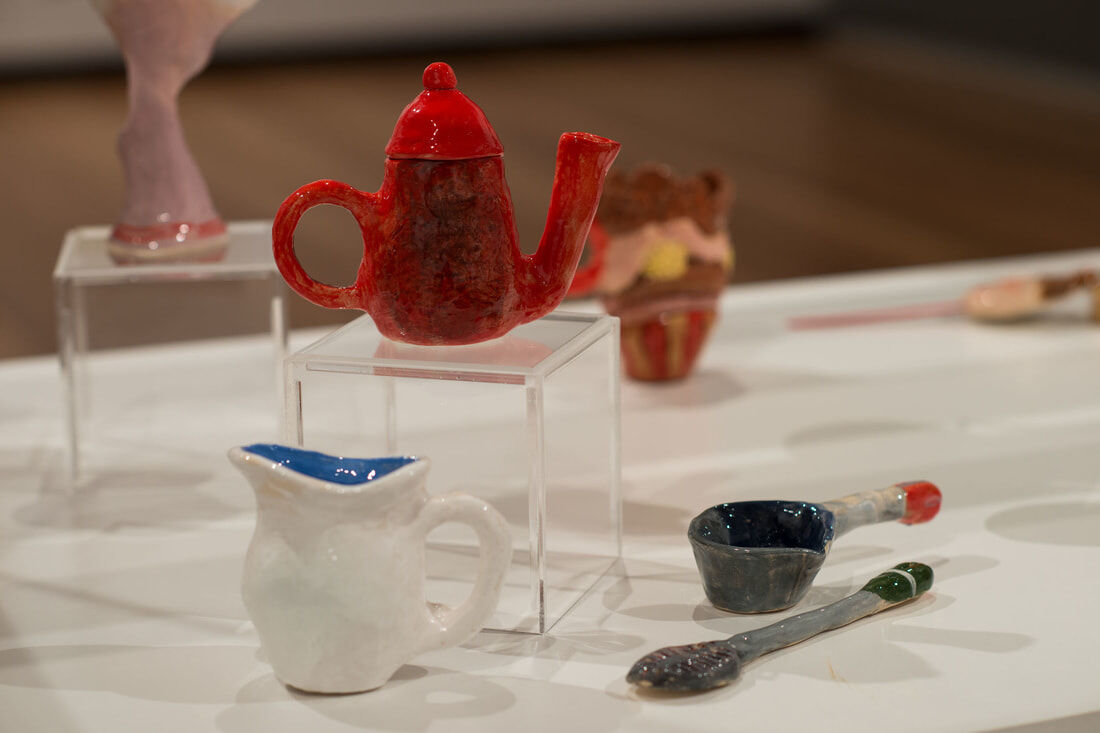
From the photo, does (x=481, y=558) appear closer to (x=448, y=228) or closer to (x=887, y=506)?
(x=448, y=228)

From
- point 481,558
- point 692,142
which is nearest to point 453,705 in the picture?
point 481,558

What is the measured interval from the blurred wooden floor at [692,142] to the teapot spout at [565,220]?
1.30m

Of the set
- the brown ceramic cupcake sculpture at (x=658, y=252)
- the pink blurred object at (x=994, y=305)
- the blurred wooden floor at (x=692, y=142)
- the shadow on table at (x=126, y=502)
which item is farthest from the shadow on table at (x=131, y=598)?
the blurred wooden floor at (x=692, y=142)

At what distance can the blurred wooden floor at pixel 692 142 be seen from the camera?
288 cm

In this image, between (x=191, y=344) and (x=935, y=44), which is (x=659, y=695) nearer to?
(x=191, y=344)

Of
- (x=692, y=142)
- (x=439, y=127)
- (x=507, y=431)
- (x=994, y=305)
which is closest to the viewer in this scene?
(x=439, y=127)

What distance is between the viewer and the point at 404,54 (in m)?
4.93

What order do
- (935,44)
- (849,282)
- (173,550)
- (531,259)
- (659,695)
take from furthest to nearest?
(935,44) → (849,282) → (173,550) → (531,259) → (659,695)

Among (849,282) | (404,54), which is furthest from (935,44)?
(849,282)

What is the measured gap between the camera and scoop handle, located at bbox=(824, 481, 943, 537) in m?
1.10

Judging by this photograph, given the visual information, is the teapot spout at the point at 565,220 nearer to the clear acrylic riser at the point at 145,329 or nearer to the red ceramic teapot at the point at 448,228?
the red ceramic teapot at the point at 448,228

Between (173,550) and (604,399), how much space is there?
1.75ft

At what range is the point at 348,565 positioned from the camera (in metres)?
0.90

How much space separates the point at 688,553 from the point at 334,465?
1.16 feet
